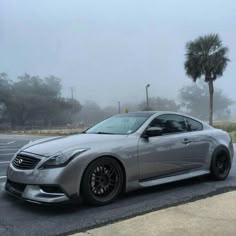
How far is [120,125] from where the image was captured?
6512 millimetres

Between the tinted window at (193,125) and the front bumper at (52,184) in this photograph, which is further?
the tinted window at (193,125)

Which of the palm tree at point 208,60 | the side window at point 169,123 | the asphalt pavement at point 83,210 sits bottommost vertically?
the asphalt pavement at point 83,210

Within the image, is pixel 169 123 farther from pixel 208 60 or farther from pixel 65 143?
pixel 208 60

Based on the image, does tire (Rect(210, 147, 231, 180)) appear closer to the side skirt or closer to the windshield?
the side skirt

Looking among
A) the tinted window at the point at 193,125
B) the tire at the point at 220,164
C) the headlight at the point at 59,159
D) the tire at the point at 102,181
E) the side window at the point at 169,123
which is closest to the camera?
the headlight at the point at 59,159

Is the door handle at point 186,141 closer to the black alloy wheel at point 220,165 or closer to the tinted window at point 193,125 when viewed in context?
the tinted window at point 193,125

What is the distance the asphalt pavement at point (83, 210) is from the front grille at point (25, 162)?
55cm

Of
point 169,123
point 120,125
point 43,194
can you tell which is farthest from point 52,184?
point 169,123

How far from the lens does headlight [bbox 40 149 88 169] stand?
513 centimetres

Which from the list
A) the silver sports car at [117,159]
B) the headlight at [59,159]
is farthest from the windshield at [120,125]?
the headlight at [59,159]

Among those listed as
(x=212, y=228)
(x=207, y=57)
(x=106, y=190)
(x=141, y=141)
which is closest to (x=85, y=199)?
(x=106, y=190)

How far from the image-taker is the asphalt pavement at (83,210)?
177 inches

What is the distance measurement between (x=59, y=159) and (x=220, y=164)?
3517mm

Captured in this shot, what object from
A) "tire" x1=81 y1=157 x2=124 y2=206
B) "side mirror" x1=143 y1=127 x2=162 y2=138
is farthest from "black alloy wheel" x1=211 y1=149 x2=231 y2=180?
"tire" x1=81 y1=157 x2=124 y2=206
